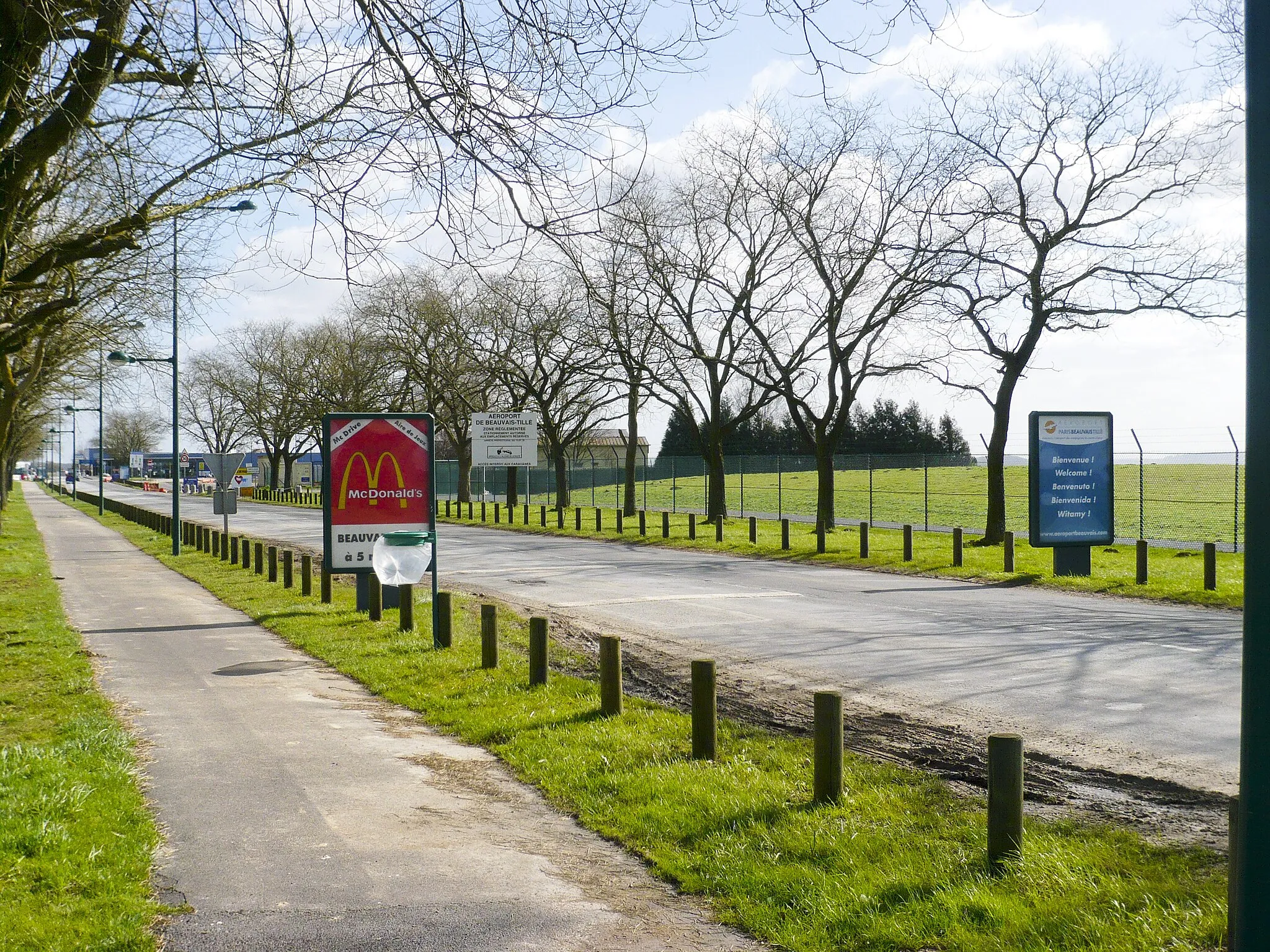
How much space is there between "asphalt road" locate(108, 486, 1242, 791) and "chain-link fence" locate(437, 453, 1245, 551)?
10426 millimetres

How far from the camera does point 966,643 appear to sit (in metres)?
11.8

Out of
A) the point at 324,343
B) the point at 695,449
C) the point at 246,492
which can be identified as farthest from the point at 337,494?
the point at 695,449

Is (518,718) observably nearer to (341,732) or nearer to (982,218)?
(341,732)

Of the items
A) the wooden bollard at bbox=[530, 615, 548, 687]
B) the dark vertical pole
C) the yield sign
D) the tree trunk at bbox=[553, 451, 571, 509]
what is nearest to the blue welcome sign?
the wooden bollard at bbox=[530, 615, 548, 687]

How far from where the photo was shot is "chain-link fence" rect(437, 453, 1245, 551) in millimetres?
32781

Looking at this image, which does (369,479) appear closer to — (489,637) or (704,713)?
(489,637)

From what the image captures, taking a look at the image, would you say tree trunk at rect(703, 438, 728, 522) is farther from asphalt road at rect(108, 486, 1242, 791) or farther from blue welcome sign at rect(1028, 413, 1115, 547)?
blue welcome sign at rect(1028, 413, 1115, 547)

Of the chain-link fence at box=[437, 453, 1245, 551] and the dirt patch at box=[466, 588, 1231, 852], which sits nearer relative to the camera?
the dirt patch at box=[466, 588, 1231, 852]

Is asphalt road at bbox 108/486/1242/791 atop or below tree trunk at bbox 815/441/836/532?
below

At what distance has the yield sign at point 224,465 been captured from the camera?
2622 centimetres

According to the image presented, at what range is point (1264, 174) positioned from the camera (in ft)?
8.23

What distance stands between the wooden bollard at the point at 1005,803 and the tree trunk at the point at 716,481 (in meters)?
28.9

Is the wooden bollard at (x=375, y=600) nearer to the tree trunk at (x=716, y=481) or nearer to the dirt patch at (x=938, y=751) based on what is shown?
the dirt patch at (x=938, y=751)

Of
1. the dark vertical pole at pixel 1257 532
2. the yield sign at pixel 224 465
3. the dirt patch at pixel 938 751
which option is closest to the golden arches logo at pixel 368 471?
the dirt patch at pixel 938 751
